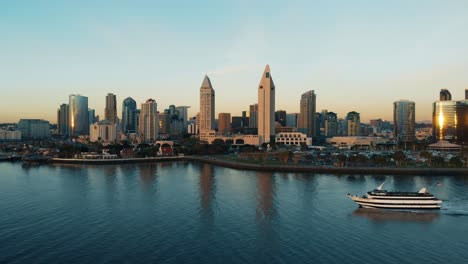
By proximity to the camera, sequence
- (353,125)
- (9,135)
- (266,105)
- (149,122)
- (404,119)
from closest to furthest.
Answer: (266,105), (149,122), (404,119), (9,135), (353,125)

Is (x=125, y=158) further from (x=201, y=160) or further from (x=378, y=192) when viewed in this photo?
(x=378, y=192)

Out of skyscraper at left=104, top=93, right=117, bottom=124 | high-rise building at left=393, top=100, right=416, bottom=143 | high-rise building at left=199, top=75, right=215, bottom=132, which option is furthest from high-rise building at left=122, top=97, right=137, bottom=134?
high-rise building at left=393, top=100, right=416, bottom=143

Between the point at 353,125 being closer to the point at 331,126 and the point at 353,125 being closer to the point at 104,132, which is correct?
the point at 331,126

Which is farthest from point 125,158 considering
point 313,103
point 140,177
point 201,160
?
point 313,103

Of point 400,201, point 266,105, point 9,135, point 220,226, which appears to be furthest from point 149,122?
point 220,226

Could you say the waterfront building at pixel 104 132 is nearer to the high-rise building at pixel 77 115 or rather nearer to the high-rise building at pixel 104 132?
the high-rise building at pixel 104 132
